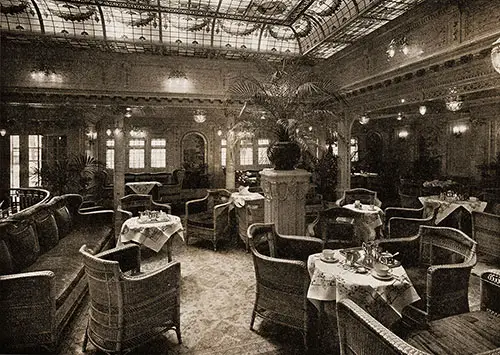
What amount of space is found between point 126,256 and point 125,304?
2.45 ft

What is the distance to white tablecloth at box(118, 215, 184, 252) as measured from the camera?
189 inches

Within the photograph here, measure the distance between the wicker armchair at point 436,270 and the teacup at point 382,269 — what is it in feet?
1.13

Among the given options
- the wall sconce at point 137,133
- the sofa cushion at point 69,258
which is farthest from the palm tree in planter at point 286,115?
the wall sconce at point 137,133

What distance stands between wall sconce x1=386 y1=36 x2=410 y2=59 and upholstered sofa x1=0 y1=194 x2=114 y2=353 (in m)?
6.57

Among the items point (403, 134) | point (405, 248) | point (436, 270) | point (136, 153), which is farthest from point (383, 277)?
point (136, 153)

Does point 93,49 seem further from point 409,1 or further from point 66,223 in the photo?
point 409,1

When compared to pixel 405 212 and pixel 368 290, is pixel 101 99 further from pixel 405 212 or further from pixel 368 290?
pixel 368 290

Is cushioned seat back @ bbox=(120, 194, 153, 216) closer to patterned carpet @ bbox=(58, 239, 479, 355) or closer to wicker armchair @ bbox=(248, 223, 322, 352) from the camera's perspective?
patterned carpet @ bbox=(58, 239, 479, 355)

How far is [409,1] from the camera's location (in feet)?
20.4

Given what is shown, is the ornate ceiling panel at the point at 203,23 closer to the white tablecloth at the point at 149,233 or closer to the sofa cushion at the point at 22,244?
the white tablecloth at the point at 149,233

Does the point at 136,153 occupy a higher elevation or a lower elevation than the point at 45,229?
higher

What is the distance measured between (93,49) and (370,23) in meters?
6.87

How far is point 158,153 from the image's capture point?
53.3 ft

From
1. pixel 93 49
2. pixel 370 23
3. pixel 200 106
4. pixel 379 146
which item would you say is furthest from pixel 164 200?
pixel 379 146
